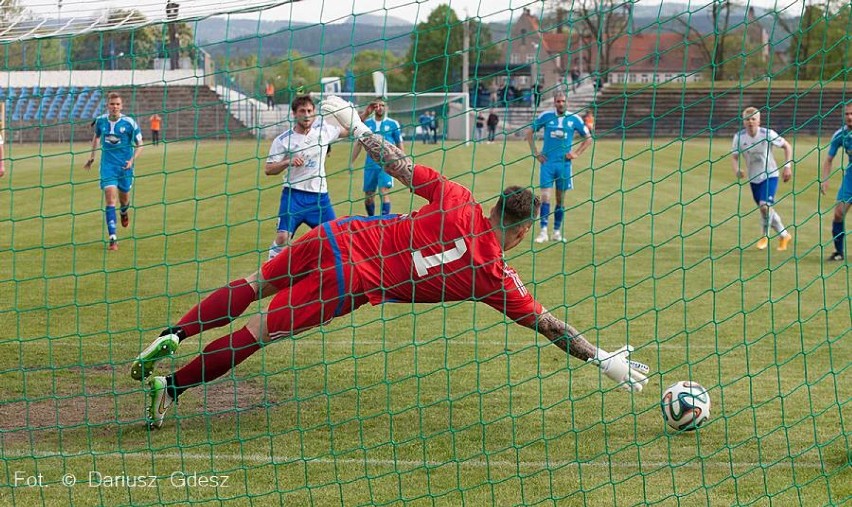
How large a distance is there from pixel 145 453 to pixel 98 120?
8149 millimetres

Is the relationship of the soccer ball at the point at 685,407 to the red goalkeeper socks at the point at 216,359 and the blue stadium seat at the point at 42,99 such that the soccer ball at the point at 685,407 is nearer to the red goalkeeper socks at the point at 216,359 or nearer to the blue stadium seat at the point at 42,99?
the red goalkeeper socks at the point at 216,359

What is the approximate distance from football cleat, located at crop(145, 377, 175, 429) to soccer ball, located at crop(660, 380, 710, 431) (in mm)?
2515

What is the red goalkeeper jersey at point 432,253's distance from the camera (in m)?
5.00

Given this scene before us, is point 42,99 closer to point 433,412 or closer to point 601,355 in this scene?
point 433,412

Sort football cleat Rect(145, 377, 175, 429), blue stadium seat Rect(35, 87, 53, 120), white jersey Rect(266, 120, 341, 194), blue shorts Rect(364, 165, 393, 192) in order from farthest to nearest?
blue shorts Rect(364, 165, 393, 192) < white jersey Rect(266, 120, 341, 194) < blue stadium seat Rect(35, 87, 53, 120) < football cleat Rect(145, 377, 175, 429)

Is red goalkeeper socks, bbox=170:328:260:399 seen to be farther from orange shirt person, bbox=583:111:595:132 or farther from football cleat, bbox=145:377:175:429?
orange shirt person, bbox=583:111:595:132

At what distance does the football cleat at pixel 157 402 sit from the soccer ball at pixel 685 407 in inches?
99.0

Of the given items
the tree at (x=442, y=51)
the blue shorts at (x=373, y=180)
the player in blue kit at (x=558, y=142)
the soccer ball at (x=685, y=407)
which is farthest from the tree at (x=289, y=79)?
the player in blue kit at (x=558, y=142)

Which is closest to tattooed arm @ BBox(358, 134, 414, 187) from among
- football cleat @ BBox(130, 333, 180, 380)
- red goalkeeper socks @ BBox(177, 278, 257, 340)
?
red goalkeeper socks @ BBox(177, 278, 257, 340)

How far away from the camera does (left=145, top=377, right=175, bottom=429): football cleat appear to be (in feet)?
16.5

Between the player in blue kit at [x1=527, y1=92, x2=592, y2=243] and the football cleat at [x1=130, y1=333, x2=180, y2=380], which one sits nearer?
the football cleat at [x1=130, y1=333, x2=180, y2=380]

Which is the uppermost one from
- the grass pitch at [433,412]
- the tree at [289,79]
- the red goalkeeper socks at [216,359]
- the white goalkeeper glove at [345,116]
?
the tree at [289,79]

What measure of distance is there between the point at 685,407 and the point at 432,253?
1.49 metres

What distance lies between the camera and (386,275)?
5.07m
